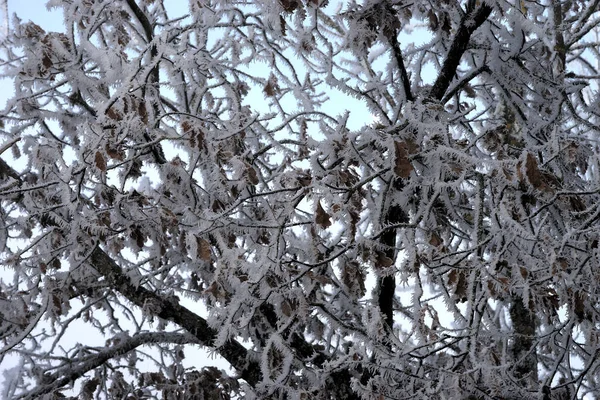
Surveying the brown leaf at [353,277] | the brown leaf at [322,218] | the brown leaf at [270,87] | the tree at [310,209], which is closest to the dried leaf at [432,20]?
the tree at [310,209]

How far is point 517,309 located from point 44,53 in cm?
427

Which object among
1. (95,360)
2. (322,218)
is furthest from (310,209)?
(95,360)

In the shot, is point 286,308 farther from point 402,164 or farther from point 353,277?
point 402,164

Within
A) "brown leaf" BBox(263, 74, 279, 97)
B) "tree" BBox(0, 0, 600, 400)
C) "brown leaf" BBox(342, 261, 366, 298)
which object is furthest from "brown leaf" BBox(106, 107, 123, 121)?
"brown leaf" BBox(263, 74, 279, 97)

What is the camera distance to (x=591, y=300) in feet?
10.5

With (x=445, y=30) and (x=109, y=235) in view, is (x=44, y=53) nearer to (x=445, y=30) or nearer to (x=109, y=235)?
(x=109, y=235)

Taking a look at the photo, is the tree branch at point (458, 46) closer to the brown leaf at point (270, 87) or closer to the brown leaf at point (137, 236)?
the brown leaf at point (270, 87)

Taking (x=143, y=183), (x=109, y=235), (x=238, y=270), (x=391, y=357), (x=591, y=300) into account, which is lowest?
(x=391, y=357)

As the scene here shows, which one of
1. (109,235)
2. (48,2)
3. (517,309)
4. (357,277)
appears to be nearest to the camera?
(357,277)

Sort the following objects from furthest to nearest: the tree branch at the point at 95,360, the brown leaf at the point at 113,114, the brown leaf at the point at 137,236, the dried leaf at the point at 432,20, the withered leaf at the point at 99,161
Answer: the tree branch at the point at 95,360, the dried leaf at the point at 432,20, the brown leaf at the point at 137,236, the brown leaf at the point at 113,114, the withered leaf at the point at 99,161

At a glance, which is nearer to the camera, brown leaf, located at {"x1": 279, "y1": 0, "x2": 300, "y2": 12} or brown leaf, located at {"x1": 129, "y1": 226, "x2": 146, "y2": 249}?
brown leaf, located at {"x1": 279, "y1": 0, "x2": 300, "y2": 12}

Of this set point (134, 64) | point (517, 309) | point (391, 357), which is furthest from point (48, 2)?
point (517, 309)

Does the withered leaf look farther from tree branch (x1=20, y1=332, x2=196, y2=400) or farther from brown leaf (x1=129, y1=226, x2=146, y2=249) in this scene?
tree branch (x1=20, y1=332, x2=196, y2=400)

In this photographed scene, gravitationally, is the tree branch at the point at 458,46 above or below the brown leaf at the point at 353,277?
above
